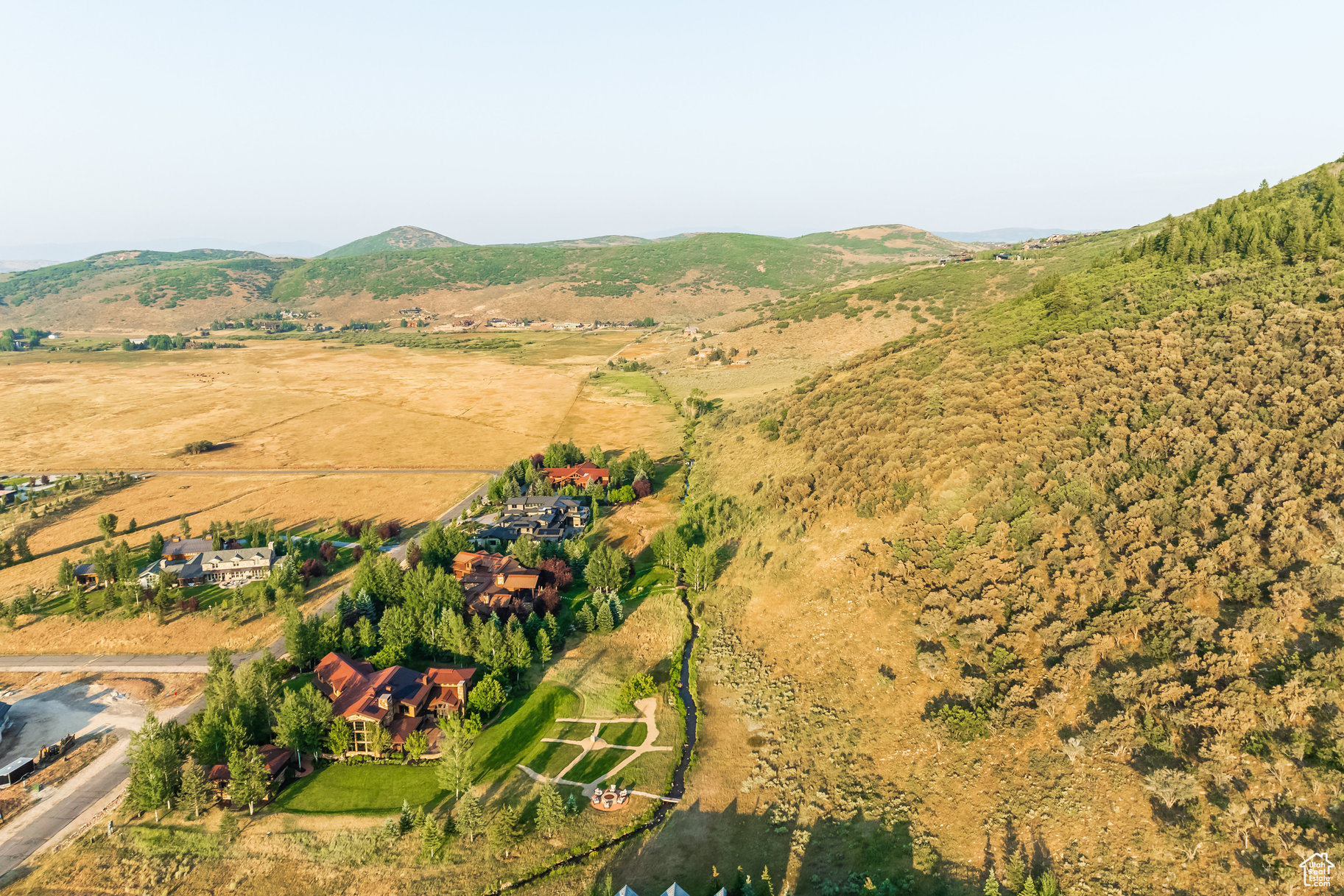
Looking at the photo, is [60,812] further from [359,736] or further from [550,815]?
[550,815]

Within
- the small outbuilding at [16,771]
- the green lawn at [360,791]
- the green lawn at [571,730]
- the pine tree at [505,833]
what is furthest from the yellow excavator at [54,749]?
the green lawn at [571,730]

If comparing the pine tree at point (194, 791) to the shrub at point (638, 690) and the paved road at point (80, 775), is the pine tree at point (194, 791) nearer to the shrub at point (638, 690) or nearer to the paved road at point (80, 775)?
the paved road at point (80, 775)

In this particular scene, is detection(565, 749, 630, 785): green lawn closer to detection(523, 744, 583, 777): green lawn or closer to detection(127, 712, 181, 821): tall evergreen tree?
detection(523, 744, 583, 777): green lawn

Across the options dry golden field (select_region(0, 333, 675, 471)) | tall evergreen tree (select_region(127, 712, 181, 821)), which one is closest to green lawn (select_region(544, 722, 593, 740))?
tall evergreen tree (select_region(127, 712, 181, 821))

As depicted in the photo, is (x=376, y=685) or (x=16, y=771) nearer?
(x=16, y=771)

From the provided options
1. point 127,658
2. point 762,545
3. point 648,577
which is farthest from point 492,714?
point 127,658

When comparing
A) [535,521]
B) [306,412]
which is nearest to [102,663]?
[535,521]

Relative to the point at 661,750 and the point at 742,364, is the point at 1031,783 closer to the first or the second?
the point at 661,750
